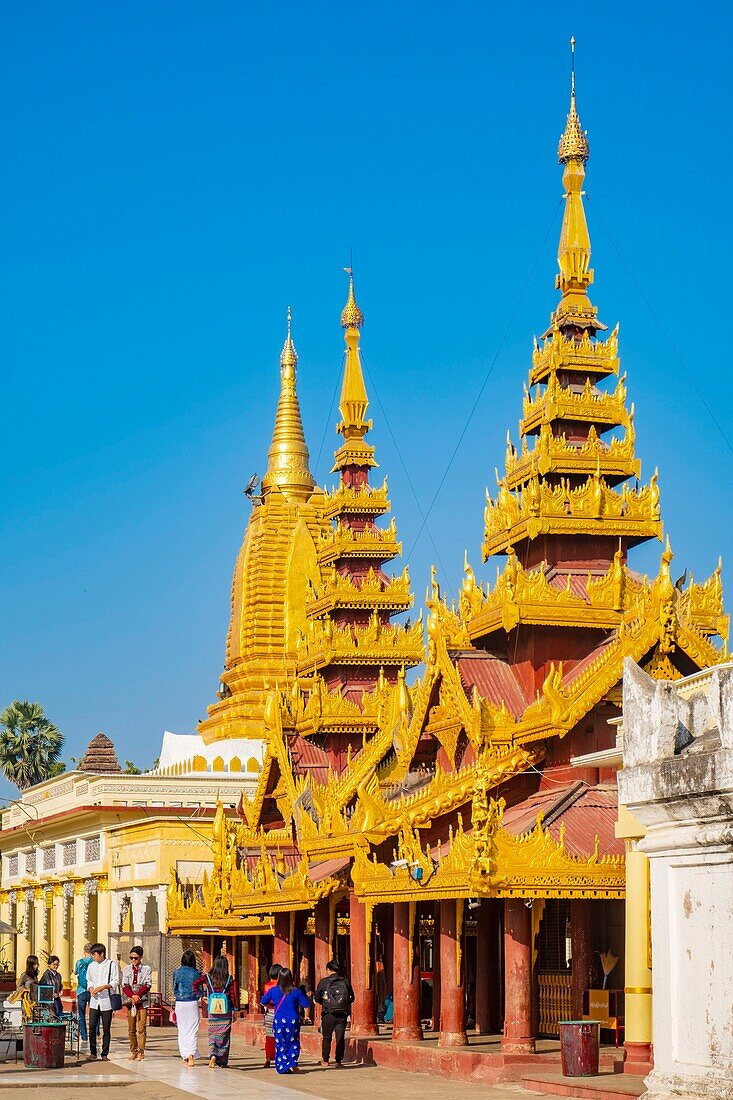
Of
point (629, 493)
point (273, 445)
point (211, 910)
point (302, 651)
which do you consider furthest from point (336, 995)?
point (273, 445)

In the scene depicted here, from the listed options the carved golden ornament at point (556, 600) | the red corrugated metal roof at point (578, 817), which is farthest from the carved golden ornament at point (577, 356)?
the red corrugated metal roof at point (578, 817)

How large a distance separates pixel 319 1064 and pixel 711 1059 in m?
16.2

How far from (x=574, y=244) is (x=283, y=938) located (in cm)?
1414

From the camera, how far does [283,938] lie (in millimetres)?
34125

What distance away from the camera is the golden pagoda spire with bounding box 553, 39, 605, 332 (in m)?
31.3

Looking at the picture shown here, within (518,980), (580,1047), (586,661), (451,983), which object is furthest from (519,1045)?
(586,661)

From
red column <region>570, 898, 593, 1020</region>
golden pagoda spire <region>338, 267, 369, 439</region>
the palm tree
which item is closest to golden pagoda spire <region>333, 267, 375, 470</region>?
golden pagoda spire <region>338, 267, 369, 439</region>

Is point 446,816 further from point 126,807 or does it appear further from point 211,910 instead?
point 126,807

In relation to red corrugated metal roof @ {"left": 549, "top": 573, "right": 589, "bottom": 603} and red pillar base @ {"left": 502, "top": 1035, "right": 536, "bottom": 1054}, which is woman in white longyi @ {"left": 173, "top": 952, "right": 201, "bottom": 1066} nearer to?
red pillar base @ {"left": 502, "top": 1035, "right": 536, "bottom": 1054}

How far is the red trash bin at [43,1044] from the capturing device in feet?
76.8

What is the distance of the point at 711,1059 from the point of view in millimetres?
10836

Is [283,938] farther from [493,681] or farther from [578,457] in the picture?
[578,457]

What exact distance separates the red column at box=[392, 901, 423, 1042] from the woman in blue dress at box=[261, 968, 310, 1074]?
1.97 metres

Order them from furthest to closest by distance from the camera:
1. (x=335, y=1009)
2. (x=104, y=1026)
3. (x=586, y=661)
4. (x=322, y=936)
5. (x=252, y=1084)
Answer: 1. (x=322, y=936)
2. (x=586, y=661)
3. (x=104, y=1026)
4. (x=335, y=1009)
5. (x=252, y=1084)
